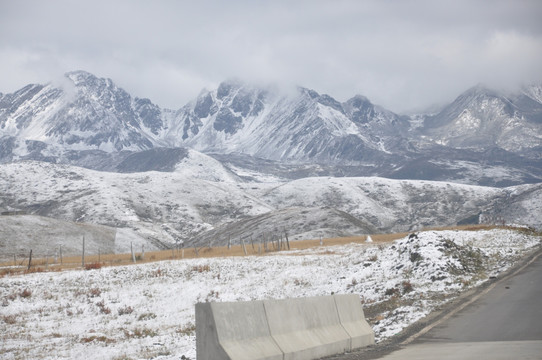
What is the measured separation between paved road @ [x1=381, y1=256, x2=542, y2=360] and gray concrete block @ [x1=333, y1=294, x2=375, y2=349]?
1461 millimetres

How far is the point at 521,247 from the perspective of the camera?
47719 mm

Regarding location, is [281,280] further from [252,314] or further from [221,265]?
[252,314]

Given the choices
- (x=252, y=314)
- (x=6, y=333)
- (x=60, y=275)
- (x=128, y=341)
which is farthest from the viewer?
(x=60, y=275)

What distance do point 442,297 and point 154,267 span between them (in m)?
27.8

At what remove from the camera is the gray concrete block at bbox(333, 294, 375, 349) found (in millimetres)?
17308

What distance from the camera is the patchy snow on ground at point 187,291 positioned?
23.9 metres

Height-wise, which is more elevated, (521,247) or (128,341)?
(521,247)

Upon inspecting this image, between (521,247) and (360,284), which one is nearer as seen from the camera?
(360,284)

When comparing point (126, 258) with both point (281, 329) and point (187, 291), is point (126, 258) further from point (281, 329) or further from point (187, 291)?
point (281, 329)

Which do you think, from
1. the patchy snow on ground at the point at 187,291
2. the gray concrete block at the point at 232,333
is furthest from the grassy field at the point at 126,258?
the gray concrete block at the point at 232,333

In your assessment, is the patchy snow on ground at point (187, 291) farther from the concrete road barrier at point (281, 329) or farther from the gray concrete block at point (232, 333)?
the gray concrete block at point (232, 333)

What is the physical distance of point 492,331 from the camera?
18.4 meters

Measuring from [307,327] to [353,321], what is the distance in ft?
9.63

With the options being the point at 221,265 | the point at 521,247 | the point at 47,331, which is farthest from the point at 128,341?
the point at 521,247
